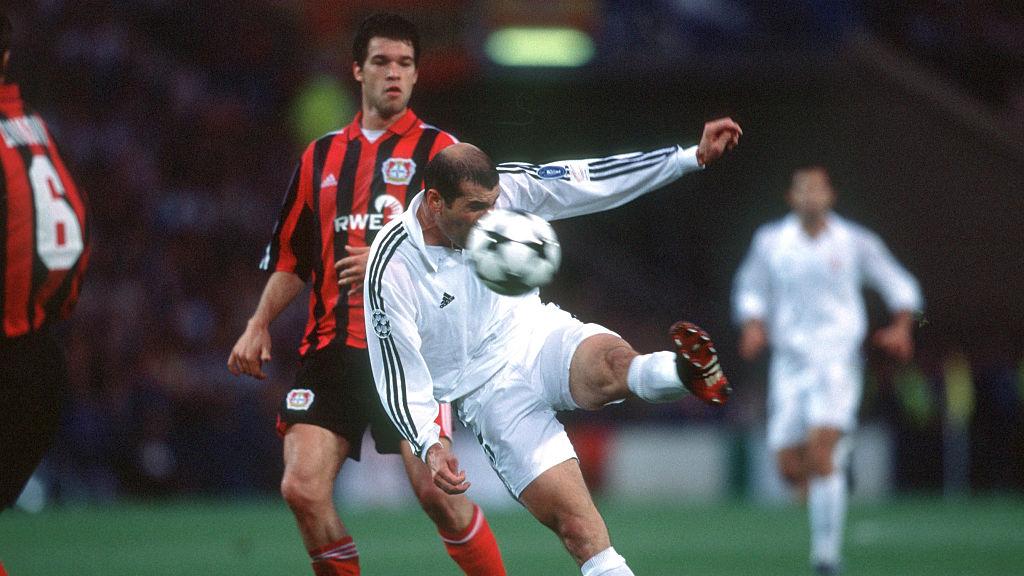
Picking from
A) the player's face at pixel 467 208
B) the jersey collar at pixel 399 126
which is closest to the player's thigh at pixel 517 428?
the player's face at pixel 467 208

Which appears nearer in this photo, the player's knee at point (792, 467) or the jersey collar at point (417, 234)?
the jersey collar at point (417, 234)

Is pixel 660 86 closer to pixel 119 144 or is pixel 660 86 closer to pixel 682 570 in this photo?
pixel 119 144

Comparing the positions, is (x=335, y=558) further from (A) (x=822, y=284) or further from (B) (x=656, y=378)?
(A) (x=822, y=284)

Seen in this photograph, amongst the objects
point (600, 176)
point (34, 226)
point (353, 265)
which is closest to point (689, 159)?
point (600, 176)

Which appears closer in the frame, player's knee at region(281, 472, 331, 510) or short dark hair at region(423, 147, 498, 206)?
short dark hair at region(423, 147, 498, 206)

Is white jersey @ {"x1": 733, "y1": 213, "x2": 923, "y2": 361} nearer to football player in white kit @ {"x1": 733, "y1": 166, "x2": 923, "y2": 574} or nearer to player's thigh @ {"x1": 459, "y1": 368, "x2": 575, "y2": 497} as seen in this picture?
football player in white kit @ {"x1": 733, "y1": 166, "x2": 923, "y2": 574}

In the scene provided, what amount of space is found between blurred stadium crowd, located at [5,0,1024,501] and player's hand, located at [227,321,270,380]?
8.84 meters

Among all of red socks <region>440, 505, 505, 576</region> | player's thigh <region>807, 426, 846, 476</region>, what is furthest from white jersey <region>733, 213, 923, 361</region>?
red socks <region>440, 505, 505, 576</region>

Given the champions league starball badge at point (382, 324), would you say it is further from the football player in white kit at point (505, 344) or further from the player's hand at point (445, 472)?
the player's hand at point (445, 472)

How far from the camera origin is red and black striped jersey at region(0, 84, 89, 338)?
438 centimetres

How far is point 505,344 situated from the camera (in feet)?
16.9

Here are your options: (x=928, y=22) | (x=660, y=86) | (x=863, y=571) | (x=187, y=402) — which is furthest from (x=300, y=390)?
(x=928, y=22)

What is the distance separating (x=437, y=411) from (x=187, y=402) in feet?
32.6

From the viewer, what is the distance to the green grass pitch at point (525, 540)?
28.8 ft
